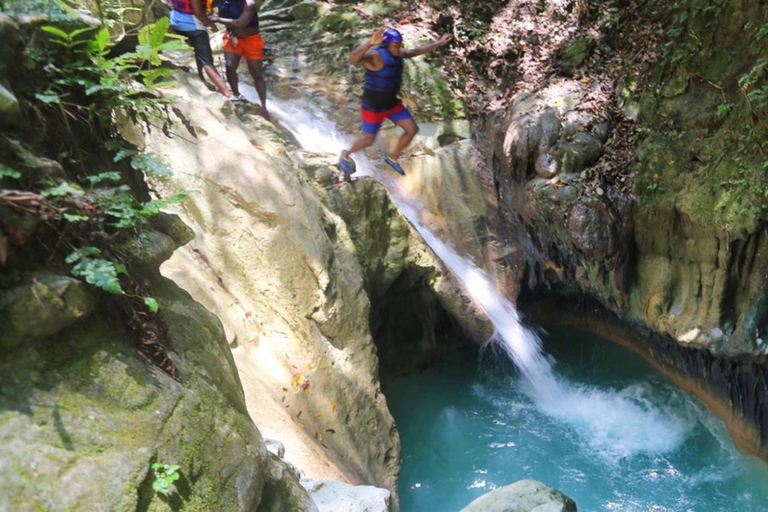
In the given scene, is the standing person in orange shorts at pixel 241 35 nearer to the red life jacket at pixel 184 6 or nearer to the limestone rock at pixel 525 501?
the red life jacket at pixel 184 6

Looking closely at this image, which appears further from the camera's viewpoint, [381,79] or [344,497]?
[381,79]

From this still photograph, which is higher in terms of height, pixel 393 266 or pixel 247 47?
pixel 247 47

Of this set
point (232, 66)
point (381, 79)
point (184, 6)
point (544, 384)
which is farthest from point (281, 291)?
point (544, 384)

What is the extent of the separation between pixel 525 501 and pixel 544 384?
135 inches

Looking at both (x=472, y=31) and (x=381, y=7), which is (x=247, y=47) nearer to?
(x=381, y=7)

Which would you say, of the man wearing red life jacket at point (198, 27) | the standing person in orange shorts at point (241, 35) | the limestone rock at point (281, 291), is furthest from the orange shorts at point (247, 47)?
the limestone rock at point (281, 291)

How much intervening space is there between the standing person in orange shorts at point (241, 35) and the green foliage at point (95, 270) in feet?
13.8

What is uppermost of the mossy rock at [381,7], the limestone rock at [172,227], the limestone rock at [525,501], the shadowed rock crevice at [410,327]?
the mossy rock at [381,7]

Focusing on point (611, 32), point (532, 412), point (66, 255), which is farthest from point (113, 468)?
point (611, 32)

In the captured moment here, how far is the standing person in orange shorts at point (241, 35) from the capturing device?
602cm

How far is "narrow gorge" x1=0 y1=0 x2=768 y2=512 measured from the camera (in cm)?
241

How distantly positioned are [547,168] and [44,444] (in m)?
5.96

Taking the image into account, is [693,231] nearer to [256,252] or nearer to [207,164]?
[256,252]

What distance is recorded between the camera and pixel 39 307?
2.24 m
